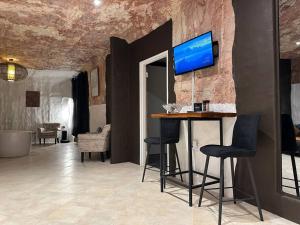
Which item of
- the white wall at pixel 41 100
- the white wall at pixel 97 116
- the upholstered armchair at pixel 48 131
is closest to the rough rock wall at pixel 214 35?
the white wall at pixel 97 116

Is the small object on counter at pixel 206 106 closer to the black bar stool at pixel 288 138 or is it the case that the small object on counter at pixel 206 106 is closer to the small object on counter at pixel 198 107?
the small object on counter at pixel 198 107

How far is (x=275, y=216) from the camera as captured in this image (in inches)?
87.6

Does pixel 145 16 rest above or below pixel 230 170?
above

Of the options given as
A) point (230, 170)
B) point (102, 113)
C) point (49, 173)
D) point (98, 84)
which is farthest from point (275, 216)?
point (98, 84)

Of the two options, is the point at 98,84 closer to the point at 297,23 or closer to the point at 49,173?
the point at 49,173

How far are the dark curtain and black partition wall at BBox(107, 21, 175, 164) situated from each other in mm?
3205

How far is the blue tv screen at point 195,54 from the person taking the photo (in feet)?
9.11

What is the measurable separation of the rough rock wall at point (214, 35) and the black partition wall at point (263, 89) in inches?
4.6

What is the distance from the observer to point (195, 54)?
2.97 meters

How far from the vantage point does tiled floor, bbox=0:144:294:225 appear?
7.07ft

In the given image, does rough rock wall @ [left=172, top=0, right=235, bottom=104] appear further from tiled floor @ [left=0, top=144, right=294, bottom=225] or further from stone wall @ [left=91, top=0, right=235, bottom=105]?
tiled floor @ [left=0, top=144, right=294, bottom=225]

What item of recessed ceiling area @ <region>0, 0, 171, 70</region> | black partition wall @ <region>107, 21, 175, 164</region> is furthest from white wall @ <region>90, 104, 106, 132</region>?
black partition wall @ <region>107, 21, 175, 164</region>

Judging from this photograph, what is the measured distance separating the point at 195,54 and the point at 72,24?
104 inches

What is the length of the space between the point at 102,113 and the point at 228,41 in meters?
4.58
